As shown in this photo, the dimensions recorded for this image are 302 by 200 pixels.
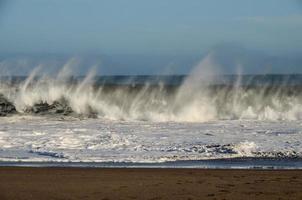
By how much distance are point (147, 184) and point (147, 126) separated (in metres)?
11.8

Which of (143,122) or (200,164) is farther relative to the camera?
(143,122)

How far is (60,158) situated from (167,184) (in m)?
4.15

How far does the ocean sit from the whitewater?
0.02 metres

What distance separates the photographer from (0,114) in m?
27.6

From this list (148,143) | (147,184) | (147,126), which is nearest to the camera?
(147,184)

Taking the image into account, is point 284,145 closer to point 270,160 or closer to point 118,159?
point 270,160

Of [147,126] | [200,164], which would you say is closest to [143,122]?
[147,126]

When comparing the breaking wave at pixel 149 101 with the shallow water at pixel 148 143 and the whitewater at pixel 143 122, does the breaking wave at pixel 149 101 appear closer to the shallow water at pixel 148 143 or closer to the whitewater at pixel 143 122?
the whitewater at pixel 143 122

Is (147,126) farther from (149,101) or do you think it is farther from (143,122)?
(149,101)

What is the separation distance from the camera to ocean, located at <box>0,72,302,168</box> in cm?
1348

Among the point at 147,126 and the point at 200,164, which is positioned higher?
the point at 147,126

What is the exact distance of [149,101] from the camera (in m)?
32.7

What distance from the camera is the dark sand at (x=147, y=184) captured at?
9.03 meters

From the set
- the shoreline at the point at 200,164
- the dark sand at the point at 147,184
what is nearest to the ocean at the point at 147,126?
the shoreline at the point at 200,164
